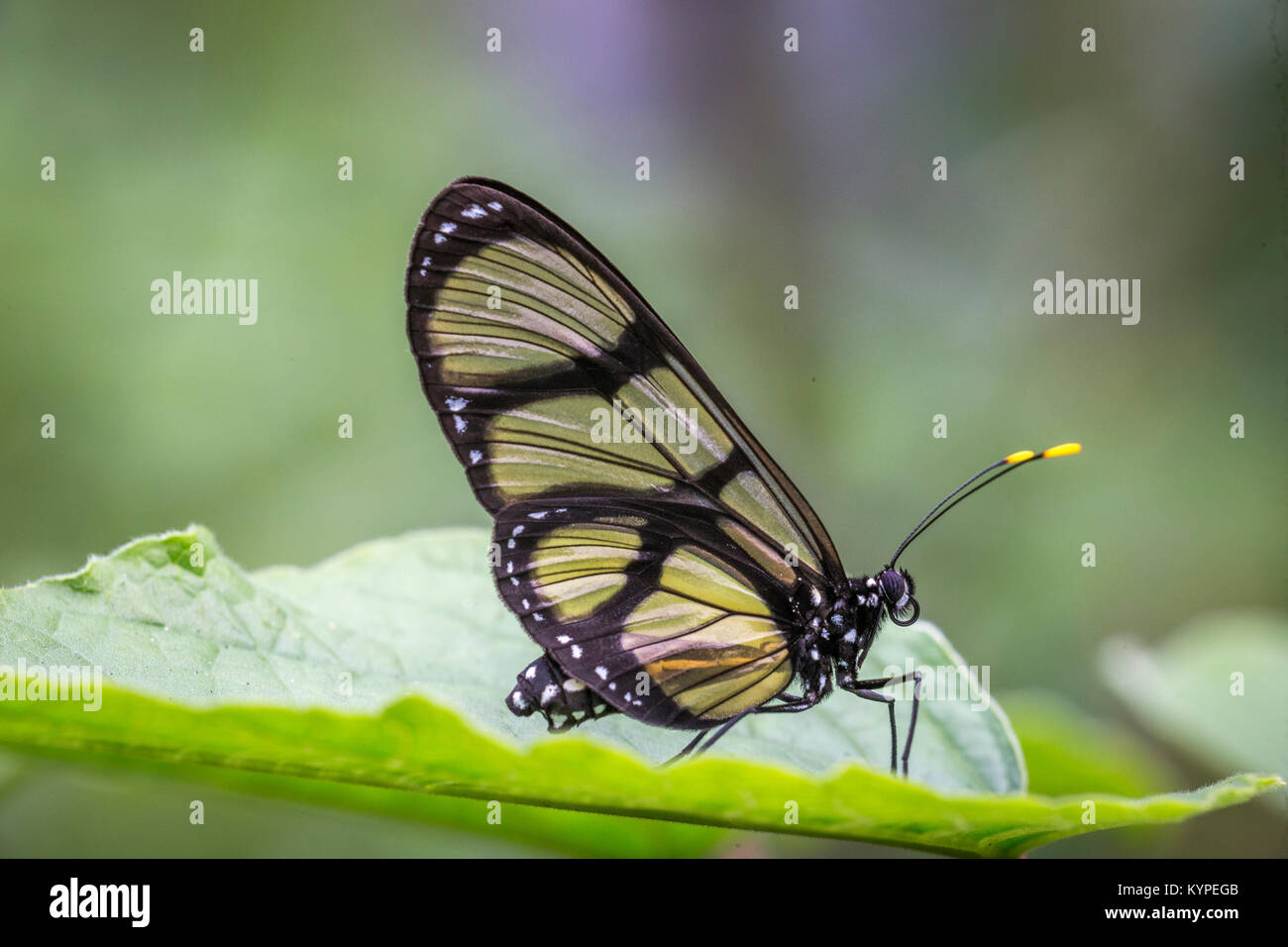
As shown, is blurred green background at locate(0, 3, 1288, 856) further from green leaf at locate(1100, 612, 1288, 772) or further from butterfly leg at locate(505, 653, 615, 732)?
butterfly leg at locate(505, 653, 615, 732)

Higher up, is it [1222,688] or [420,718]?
[420,718]

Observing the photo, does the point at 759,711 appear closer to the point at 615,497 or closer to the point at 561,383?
the point at 615,497

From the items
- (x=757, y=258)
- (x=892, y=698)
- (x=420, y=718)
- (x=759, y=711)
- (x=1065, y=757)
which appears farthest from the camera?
(x=757, y=258)

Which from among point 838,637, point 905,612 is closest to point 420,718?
point 838,637

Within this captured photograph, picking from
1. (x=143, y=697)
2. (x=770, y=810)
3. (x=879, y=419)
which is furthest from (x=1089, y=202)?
(x=143, y=697)

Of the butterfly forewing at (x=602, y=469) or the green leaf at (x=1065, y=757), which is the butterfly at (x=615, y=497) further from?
the green leaf at (x=1065, y=757)

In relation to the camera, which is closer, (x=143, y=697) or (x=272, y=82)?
(x=143, y=697)

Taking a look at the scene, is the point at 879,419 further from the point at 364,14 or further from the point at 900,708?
the point at 364,14

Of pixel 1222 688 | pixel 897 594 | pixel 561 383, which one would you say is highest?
pixel 561 383
